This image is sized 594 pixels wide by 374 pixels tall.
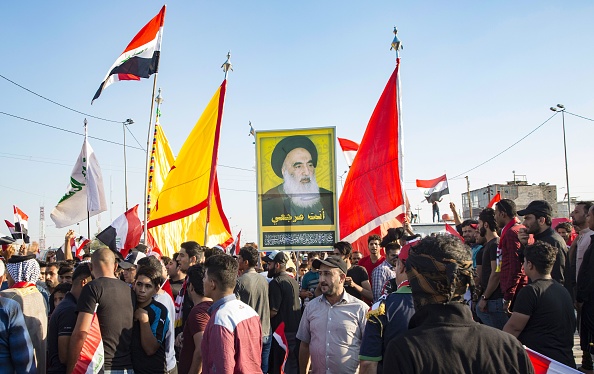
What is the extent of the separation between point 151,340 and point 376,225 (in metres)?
4.96

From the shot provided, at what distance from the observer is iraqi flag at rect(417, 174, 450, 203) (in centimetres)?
2622

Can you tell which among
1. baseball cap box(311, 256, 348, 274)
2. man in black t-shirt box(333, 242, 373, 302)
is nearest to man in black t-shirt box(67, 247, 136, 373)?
baseball cap box(311, 256, 348, 274)

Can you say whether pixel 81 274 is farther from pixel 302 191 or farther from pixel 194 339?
pixel 302 191

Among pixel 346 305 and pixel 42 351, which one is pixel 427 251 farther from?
pixel 42 351

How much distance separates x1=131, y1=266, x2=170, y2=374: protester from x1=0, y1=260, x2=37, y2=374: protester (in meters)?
1.05

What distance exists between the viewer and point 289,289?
24.6 ft

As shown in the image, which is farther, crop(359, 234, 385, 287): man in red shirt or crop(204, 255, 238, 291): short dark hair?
→ crop(359, 234, 385, 287): man in red shirt

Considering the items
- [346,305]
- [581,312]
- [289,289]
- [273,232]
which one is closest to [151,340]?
[346,305]

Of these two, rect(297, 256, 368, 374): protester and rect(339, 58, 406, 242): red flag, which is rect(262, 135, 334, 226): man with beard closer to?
rect(339, 58, 406, 242): red flag

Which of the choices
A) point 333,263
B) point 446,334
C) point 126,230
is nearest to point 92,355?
point 333,263

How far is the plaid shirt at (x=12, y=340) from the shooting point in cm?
394

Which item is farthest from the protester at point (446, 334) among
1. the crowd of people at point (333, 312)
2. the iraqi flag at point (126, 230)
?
the iraqi flag at point (126, 230)

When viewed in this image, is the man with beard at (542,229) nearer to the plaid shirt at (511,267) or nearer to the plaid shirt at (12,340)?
the plaid shirt at (511,267)

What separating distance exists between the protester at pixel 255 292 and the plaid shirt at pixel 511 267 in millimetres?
2895
